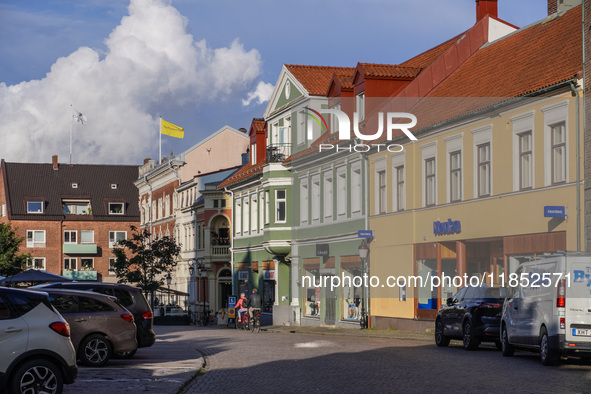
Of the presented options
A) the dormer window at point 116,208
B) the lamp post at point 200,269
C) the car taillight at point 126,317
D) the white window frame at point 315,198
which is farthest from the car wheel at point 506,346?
the dormer window at point 116,208

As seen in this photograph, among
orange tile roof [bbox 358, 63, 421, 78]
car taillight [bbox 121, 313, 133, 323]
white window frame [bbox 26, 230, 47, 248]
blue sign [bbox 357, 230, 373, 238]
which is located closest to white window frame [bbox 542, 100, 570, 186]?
blue sign [bbox 357, 230, 373, 238]

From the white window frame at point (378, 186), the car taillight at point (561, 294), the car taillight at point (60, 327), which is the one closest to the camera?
the car taillight at point (60, 327)

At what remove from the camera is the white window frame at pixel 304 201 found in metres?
52.2

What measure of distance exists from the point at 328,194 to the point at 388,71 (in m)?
6.88

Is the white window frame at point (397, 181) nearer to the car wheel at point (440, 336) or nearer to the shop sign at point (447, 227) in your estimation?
the shop sign at point (447, 227)

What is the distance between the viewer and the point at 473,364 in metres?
20.3

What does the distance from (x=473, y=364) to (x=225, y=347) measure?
9.67 m

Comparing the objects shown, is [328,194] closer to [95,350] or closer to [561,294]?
[95,350]

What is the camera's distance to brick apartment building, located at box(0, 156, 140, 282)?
105438 mm

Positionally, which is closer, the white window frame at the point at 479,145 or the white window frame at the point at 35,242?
the white window frame at the point at 479,145

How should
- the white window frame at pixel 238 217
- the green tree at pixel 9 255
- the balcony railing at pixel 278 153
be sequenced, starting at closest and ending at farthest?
the balcony railing at pixel 278 153 → the white window frame at pixel 238 217 → the green tree at pixel 9 255

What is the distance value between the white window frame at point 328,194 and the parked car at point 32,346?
115 ft

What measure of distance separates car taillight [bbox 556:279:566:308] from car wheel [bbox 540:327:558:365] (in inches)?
30.2

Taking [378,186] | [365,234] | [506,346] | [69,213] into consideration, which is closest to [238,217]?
[378,186]
